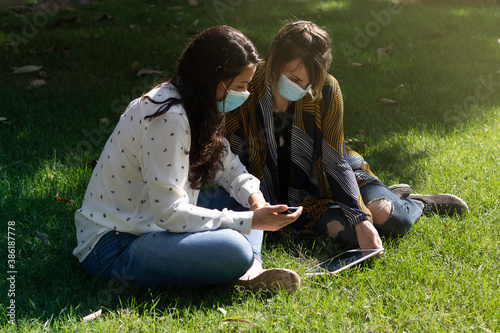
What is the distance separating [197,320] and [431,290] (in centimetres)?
105

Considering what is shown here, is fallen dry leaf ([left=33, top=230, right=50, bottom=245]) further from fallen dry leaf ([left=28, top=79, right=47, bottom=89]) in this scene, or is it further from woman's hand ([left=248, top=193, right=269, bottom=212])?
fallen dry leaf ([left=28, top=79, right=47, bottom=89])

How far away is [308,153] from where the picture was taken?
3.02 m

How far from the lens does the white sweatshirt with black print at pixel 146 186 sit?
2.20 metres

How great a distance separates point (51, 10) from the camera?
7336 millimetres

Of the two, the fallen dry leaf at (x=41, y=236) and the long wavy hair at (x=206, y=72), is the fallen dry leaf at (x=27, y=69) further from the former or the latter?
the long wavy hair at (x=206, y=72)

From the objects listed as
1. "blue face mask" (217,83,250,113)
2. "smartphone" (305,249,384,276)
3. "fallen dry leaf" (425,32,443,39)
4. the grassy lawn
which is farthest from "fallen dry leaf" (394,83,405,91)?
"blue face mask" (217,83,250,113)

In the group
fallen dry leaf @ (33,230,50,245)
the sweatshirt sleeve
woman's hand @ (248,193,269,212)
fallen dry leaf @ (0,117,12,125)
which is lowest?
fallen dry leaf @ (0,117,12,125)

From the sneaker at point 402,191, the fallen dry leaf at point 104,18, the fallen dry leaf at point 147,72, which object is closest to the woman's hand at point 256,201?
the sneaker at point 402,191

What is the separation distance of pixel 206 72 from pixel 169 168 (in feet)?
1.35

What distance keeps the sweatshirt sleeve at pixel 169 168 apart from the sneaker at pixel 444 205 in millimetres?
1519

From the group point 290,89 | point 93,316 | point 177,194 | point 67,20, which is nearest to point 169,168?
point 177,194

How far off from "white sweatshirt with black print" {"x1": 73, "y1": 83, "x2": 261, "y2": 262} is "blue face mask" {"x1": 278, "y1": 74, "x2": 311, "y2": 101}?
66 centimetres

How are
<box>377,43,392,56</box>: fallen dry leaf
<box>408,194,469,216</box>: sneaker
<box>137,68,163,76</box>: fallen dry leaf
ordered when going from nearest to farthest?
<box>408,194,469,216</box>: sneaker
<box>137,68,163,76</box>: fallen dry leaf
<box>377,43,392,56</box>: fallen dry leaf

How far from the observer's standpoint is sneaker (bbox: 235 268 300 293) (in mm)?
2402
